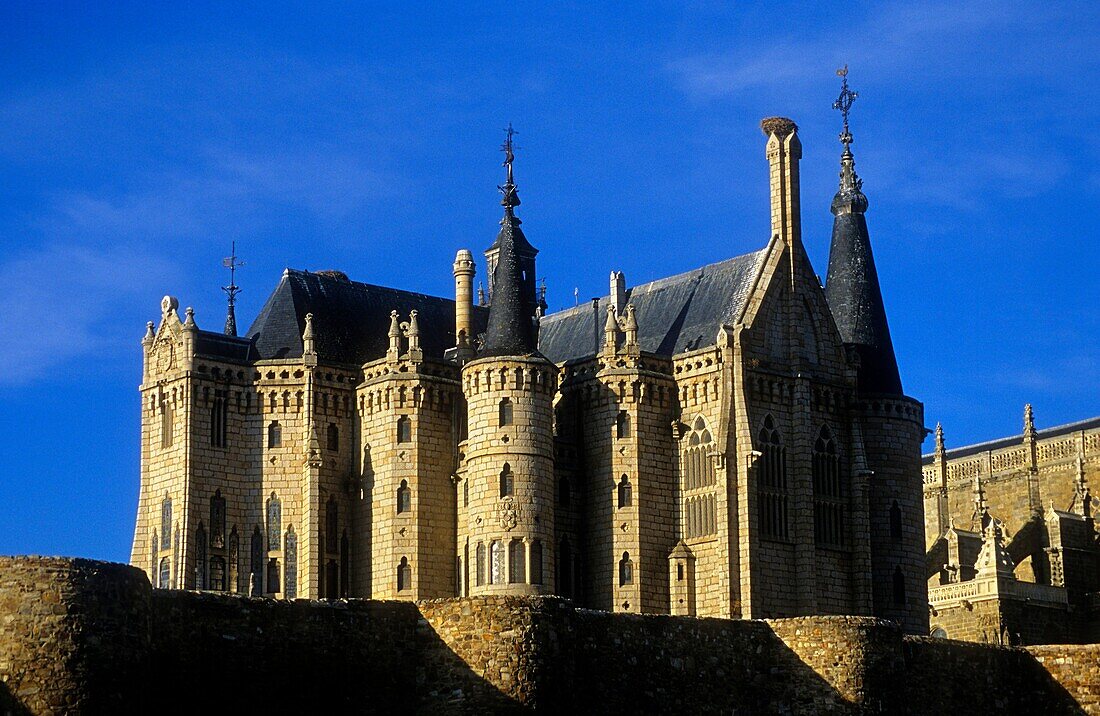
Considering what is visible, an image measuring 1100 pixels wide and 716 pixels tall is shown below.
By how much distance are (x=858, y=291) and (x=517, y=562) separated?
19601 mm

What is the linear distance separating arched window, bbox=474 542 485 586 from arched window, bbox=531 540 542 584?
1.72 meters

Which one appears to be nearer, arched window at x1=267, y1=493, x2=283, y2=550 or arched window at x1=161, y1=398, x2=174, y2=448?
arched window at x1=267, y1=493, x2=283, y2=550

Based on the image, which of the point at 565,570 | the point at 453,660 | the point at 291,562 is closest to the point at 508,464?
the point at 565,570

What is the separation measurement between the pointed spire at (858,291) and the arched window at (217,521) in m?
24.6

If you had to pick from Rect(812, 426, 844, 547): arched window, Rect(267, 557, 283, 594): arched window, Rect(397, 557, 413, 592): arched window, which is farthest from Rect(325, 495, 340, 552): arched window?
Rect(812, 426, 844, 547): arched window

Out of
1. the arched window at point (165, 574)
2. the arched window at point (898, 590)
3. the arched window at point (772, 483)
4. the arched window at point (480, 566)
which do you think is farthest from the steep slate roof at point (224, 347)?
the arched window at point (898, 590)

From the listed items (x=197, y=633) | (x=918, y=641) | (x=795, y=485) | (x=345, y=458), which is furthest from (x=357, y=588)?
(x=197, y=633)

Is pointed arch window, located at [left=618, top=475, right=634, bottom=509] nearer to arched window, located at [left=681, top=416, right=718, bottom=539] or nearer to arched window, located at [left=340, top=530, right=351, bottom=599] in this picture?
arched window, located at [left=681, top=416, right=718, bottom=539]

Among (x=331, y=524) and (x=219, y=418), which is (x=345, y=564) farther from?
(x=219, y=418)

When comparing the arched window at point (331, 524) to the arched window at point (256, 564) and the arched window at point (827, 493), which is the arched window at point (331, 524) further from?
the arched window at point (827, 493)

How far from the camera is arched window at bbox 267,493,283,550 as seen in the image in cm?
8294

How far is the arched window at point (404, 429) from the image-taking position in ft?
272

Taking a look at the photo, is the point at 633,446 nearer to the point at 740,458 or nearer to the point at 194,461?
the point at 740,458

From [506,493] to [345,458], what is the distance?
27.1 ft
